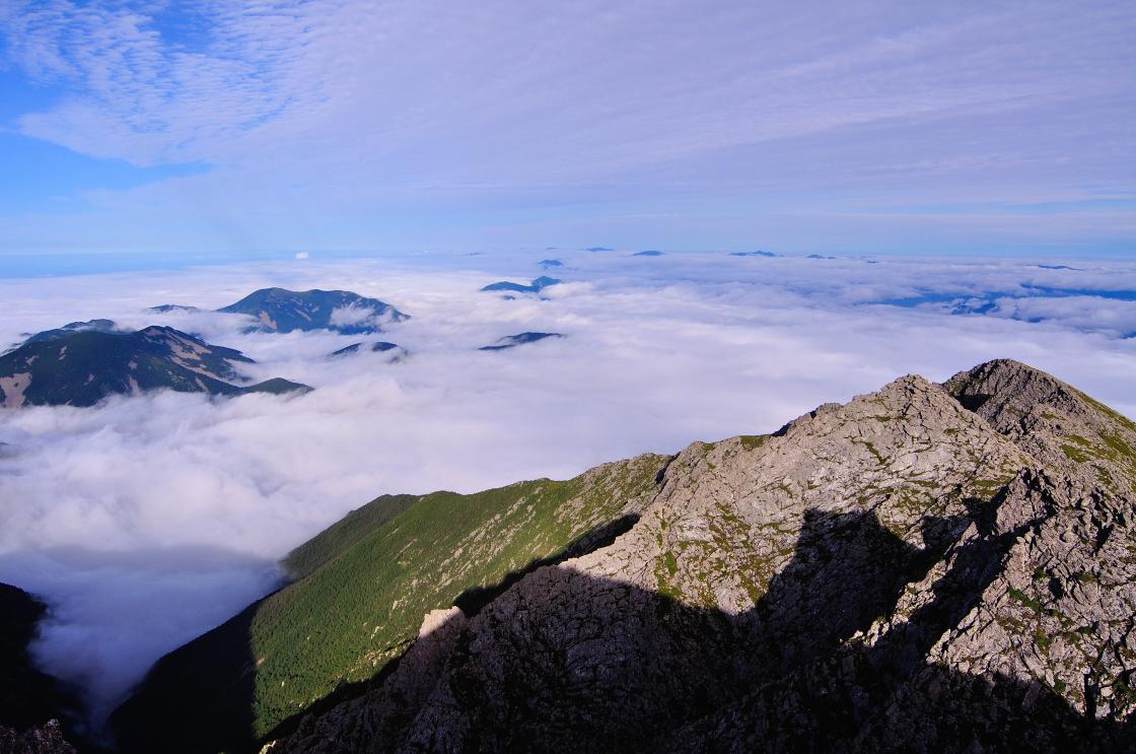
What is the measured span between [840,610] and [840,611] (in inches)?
6.1

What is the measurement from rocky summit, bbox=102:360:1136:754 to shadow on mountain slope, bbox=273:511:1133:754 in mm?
219

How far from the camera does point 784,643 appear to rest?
7331cm

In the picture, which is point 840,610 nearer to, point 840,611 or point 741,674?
point 840,611

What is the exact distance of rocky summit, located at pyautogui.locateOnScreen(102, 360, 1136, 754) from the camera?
44.9 m

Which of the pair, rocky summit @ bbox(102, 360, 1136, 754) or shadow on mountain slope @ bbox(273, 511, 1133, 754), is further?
shadow on mountain slope @ bbox(273, 511, 1133, 754)

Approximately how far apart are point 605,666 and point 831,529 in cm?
3722

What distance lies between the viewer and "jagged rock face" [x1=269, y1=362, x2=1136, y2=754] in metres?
44.9

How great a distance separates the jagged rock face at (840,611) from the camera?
44938 mm

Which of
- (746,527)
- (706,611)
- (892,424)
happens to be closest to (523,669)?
(706,611)

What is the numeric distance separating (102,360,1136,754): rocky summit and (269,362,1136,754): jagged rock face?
0.23 m

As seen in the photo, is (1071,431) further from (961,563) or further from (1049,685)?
(1049,685)

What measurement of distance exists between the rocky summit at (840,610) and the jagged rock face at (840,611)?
0.23 m

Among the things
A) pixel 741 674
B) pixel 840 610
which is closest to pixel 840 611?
pixel 840 610

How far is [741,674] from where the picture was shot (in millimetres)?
72812
